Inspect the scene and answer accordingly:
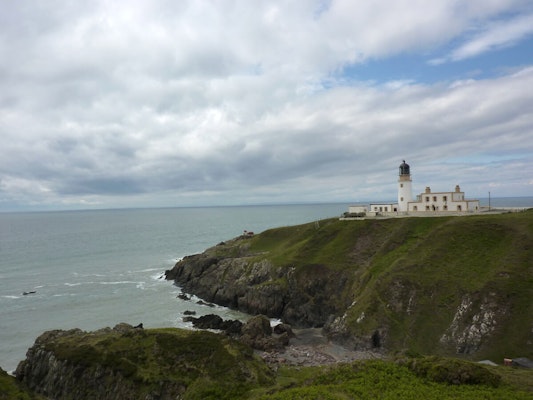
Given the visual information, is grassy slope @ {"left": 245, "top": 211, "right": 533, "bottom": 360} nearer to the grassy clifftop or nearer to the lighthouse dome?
the grassy clifftop

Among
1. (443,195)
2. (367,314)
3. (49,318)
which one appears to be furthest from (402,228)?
(49,318)

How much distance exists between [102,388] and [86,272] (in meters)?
75.5

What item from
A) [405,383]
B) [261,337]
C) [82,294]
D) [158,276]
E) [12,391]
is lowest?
[158,276]

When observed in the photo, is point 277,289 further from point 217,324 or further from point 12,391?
point 12,391

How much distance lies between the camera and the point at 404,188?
281 feet

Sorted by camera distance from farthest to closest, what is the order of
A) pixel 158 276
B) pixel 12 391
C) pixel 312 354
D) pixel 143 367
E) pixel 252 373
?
pixel 158 276 → pixel 312 354 → pixel 143 367 → pixel 252 373 → pixel 12 391

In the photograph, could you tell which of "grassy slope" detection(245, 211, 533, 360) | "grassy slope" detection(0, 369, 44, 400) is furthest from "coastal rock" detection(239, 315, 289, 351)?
"grassy slope" detection(0, 369, 44, 400)

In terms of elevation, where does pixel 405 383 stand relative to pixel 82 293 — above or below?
above

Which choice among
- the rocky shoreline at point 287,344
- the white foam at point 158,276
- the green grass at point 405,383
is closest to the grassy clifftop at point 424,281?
the rocky shoreline at point 287,344

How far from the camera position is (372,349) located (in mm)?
46469

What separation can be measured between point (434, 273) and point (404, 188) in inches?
1434

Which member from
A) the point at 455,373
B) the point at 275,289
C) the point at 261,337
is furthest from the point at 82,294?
the point at 455,373

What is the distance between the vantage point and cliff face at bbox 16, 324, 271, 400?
3397 cm

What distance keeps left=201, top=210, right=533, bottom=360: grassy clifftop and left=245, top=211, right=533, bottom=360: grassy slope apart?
12 cm
